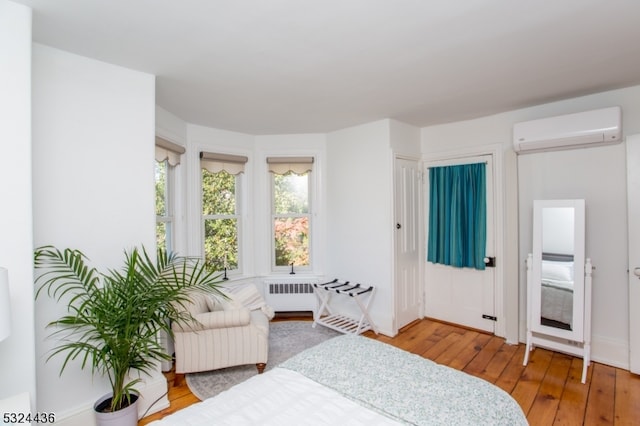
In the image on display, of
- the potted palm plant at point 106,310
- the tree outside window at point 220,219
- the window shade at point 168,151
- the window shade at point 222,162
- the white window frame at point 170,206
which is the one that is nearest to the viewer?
the potted palm plant at point 106,310

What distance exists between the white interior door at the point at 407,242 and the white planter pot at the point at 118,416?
2.55 metres

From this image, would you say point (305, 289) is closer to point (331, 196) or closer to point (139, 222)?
point (331, 196)

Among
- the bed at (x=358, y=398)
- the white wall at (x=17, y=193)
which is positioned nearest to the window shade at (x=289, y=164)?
the white wall at (x=17, y=193)

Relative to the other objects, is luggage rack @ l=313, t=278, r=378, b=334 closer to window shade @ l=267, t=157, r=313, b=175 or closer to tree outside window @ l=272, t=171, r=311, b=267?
tree outside window @ l=272, t=171, r=311, b=267

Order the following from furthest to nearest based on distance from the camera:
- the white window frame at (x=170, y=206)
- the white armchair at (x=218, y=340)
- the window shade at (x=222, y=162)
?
the window shade at (x=222, y=162) → the white window frame at (x=170, y=206) → the white armchair at (x=218, y=340)

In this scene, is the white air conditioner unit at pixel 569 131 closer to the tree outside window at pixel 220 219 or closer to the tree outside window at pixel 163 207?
the tree outside window at pixel 220 219

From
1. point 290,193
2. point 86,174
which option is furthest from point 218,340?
point 290,193

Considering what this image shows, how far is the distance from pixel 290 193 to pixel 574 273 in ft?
10.3

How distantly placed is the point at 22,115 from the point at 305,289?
3.24m

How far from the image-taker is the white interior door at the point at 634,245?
254cm

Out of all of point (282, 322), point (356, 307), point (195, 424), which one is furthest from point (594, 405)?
point (282, 322)

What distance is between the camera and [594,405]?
2.20 meters

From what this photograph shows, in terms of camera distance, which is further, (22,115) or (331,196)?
(331,196)

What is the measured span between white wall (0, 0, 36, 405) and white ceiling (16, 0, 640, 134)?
0.59 feet
